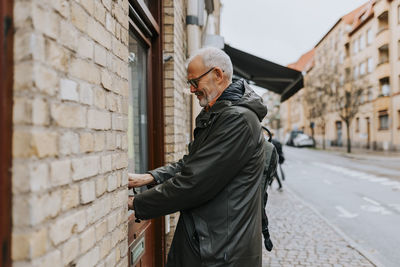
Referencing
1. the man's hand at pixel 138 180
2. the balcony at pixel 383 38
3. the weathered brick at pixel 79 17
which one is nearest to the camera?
the weathered brick at pixel 79 17

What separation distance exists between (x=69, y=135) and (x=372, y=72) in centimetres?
3859

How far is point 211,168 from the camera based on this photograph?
1.74 metres

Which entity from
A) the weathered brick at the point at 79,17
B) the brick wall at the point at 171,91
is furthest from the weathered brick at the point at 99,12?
the brick wall at the point at 171,91

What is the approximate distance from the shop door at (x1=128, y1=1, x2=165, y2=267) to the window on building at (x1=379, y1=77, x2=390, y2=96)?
33833 millimetres

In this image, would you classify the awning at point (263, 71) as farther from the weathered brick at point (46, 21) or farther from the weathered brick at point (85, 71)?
the weathered brick at point (46, 21)

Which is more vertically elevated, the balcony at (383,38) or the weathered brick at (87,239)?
the balcony at (383,38)

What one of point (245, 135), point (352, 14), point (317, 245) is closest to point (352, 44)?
point (352, 14)

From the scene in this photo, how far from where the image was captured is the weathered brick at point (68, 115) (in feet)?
3.85

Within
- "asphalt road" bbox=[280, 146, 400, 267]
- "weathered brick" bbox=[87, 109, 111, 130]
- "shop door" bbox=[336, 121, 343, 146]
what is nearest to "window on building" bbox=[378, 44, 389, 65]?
"shop door" bbox=[336, 121, 343, 146]

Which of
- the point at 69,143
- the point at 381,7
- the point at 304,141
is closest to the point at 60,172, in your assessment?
the point at 69,143

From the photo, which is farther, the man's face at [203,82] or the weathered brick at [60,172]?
the man's face at [203,82]

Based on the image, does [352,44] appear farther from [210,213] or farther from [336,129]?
[210,213]

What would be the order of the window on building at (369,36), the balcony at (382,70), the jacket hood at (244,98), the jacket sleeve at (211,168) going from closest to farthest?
the jacket sleeve at (211,168)
the jacket hood at (244,98)
the balcony at (382,70)
the window on building at (369,36)

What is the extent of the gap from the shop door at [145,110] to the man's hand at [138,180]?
0.52 metres
